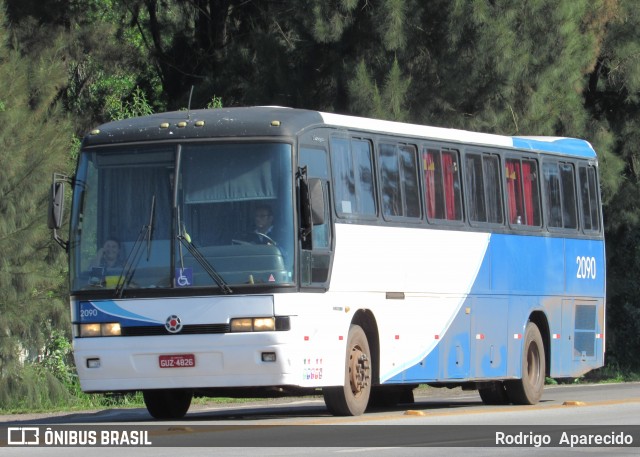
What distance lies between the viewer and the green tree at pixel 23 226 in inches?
813

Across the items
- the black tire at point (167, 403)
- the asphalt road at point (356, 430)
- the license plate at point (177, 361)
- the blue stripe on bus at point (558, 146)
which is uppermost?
the blue stripe on bus at point (558, 146)

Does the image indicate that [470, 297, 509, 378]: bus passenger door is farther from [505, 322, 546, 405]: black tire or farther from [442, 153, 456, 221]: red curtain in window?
[442, 153, 456, 221]: red curtain in window

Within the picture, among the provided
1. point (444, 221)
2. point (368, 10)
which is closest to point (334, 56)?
point (368, 10)

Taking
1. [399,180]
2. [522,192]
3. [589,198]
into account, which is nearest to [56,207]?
[399,180]

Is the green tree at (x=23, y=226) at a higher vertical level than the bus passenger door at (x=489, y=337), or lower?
higher

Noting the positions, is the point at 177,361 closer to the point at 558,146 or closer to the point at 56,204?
the point at 56,204

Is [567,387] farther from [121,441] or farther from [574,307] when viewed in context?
[121,441]

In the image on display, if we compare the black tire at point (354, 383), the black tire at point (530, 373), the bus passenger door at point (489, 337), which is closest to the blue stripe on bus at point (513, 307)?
the bus passenger door at point (489, 337)

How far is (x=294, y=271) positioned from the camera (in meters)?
15.7

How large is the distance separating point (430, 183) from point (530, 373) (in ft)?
11.8

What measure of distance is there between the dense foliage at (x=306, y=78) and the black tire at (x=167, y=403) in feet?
13.2

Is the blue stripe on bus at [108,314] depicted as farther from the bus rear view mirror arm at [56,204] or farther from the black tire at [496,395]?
the black tire at [496,395]

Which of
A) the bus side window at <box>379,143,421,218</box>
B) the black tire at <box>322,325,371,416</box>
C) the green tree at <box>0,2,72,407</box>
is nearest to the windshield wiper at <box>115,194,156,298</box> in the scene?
the black tire at <box>322,325,371,416</box>

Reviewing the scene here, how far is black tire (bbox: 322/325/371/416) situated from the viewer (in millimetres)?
16688
